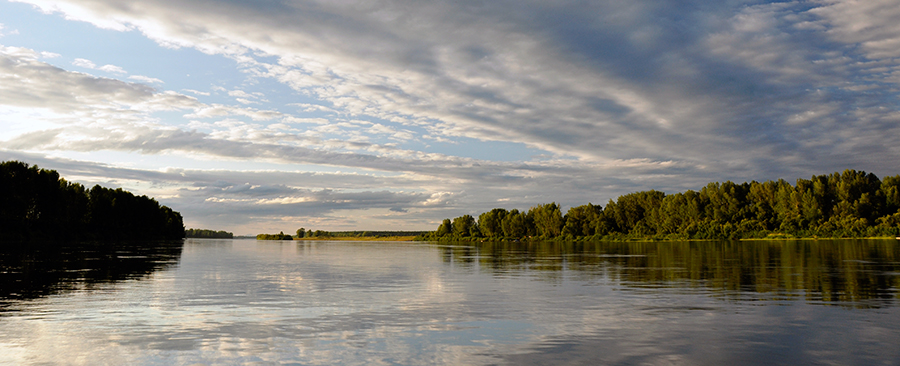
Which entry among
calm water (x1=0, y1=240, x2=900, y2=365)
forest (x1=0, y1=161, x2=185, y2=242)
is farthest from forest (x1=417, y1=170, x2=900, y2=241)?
forest (x1=0, y1=161, x2=185, y2=242)

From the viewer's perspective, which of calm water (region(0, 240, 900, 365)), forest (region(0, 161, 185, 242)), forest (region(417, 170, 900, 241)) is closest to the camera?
calm water (region(0, 240, 900, 365))

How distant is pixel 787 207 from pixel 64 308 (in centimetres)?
19388

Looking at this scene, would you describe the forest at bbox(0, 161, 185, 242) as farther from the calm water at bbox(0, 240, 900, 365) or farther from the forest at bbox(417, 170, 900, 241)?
the forest at bbox(417, 170, 900, 241)

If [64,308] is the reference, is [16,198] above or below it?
above

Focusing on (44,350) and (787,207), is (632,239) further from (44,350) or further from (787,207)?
(44,350)

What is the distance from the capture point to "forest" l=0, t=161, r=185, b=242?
110 metres

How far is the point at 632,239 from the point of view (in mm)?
197250

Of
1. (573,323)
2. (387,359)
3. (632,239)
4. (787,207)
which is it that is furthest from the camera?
(632,239)

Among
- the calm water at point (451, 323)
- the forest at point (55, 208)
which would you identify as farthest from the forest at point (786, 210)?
the forest at point (55, 208)

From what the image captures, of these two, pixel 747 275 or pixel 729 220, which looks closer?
pixel 747 275

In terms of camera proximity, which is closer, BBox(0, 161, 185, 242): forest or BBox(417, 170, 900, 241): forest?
BBox(0, 161, 185, 242): forest

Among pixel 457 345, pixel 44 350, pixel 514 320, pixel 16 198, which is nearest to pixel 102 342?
pixel 44 350

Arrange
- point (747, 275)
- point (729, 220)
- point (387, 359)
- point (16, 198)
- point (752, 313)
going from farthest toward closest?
point (729, 220), point (16, 198), point (747, 275), point (752, 313), point (387, 359)

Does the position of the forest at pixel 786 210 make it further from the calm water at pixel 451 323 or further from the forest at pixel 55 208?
the forest at pixel 55 208
